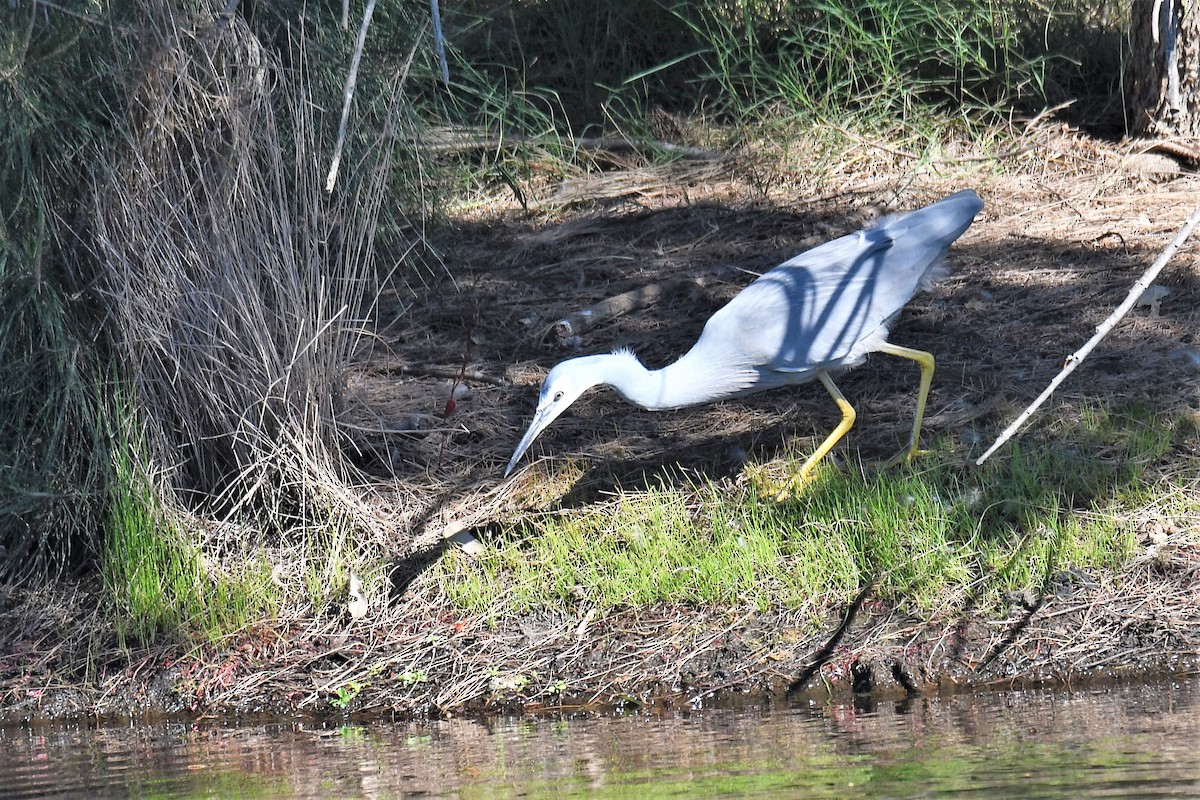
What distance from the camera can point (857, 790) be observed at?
3227 millimetres

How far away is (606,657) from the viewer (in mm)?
4828

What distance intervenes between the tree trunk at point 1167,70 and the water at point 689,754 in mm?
4686

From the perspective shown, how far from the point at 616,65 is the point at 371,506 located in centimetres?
480

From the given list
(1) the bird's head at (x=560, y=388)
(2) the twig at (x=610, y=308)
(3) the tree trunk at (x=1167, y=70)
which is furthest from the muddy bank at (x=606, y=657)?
(3) the tree trunk at (x=1167, y=70)

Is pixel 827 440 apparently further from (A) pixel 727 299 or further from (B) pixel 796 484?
(A) pixel 727 299

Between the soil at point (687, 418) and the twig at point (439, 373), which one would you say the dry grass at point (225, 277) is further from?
the twig at point (439, 373)

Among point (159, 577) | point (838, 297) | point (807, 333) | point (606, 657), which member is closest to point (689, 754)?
point (606, 657)

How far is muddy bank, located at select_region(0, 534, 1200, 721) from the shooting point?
4527mm

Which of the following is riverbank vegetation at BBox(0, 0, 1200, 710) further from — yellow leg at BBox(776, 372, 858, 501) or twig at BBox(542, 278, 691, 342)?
twig at BBox(542, 278, 691, 342)

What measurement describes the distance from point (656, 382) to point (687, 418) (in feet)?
3.00

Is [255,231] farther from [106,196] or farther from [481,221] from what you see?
[481,221]

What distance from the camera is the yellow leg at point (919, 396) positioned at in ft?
17.9

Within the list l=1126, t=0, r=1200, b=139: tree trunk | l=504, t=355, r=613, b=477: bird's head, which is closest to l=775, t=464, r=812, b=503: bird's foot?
l=504, t=355, r=613, b=477: bird's head

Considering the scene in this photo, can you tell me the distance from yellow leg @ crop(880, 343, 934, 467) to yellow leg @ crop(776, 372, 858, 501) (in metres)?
0.24
